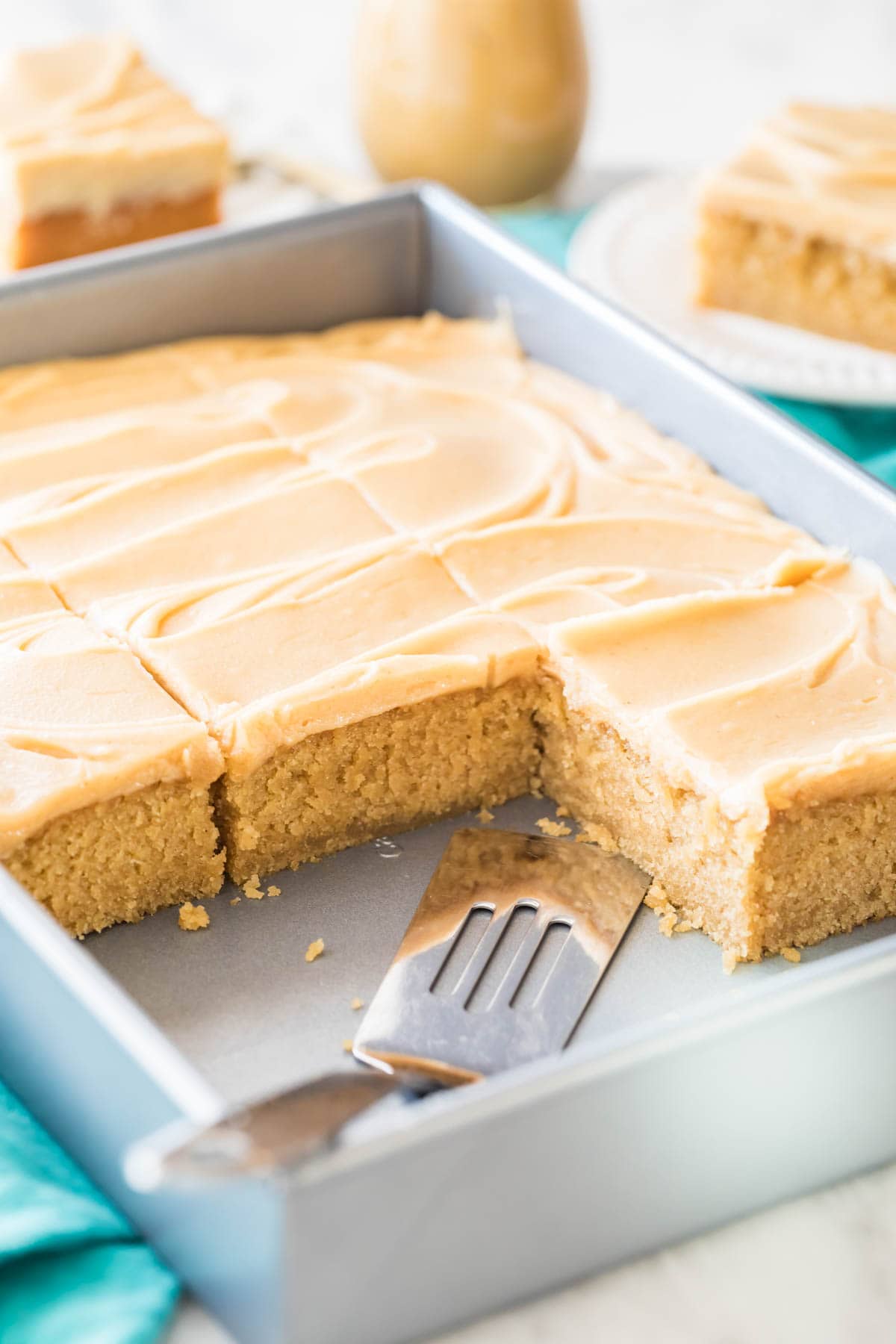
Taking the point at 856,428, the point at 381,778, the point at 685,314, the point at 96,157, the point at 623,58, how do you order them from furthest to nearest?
the point at 623,58, the point at 685,314, the point at 96,157, the point at 856,428, the point at 381,778

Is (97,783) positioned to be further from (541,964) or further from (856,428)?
(856,428)

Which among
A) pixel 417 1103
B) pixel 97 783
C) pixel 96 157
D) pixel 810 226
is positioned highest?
pixel 96 157

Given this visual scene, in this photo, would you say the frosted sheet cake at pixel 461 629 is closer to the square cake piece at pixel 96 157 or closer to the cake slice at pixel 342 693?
the cake slice at pixel 342 693

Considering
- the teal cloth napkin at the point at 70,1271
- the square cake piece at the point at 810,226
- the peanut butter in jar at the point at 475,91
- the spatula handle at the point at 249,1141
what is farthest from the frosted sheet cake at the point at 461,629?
the peanut butter in jar at the point at 475,91

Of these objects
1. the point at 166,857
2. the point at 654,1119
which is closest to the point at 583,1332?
the point at 654,1119

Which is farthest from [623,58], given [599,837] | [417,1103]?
[417,1103]

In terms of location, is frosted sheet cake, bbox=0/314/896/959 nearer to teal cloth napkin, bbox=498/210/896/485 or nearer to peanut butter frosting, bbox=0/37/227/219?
teal cloth napkin, bbox=498/210/896/485
